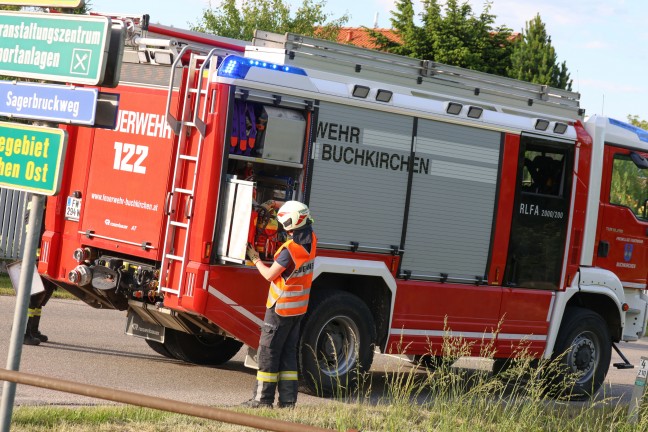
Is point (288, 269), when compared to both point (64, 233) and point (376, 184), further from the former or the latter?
point (64, 233)

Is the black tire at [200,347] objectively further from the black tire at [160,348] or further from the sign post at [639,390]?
the sign post at [639,390]

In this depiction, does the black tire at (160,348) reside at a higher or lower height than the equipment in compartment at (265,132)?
lower

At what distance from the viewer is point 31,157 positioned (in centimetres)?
544

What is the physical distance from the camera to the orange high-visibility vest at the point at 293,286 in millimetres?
8938

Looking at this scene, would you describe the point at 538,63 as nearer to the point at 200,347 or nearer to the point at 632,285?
the point at 632,285

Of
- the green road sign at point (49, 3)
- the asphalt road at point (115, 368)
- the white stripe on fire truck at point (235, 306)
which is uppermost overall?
the green road sign at point (49, 3)

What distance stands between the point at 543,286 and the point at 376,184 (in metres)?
2.70

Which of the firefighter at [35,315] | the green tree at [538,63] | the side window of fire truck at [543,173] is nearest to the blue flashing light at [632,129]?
the side window of fire truck at [543,173]

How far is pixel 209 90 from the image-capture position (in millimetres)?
9102

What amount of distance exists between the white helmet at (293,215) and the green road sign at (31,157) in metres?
3.53

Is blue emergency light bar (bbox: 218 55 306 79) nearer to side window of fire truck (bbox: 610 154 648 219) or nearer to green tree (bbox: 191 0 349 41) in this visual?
side window of fire truck (bbox: 610 154 648 219)

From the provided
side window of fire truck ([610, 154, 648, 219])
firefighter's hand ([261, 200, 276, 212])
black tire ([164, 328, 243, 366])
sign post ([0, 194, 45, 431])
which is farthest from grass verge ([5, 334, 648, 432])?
side window of fire truck ([610, 154, 648, 219])

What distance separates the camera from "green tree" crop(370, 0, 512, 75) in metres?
41.4

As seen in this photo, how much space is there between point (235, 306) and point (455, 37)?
110ft
